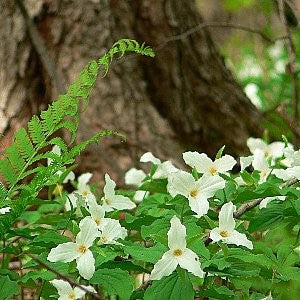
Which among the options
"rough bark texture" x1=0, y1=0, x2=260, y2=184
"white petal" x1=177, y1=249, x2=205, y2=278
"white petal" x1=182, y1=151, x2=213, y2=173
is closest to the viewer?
"white petal" x1=177, y1=249, x2=205, y2=278

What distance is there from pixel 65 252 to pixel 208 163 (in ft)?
1.42

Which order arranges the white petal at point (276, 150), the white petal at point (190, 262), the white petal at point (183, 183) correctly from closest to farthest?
1. the white petal at point (190, 262)
2. the white petal at point (183, 183)
3. the white petal at point (276, 150)

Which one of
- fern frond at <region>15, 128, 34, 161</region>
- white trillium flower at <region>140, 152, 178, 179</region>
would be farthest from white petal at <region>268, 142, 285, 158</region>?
fern frond at <region>15, 128, 34, 161</region>

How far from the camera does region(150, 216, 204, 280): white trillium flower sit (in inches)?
51.1

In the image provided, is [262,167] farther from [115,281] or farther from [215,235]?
[115,281]

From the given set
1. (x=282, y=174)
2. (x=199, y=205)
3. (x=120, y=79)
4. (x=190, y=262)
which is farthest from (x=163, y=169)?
(x=120, y=79)

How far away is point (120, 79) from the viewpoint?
3119 mm

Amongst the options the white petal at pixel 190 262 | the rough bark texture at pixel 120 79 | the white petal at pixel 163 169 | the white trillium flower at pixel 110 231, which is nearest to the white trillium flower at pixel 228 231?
the white petal at pixel 190 262

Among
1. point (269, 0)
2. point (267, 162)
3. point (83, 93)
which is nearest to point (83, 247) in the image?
point (83, 93)

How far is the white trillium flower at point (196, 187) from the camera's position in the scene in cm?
149

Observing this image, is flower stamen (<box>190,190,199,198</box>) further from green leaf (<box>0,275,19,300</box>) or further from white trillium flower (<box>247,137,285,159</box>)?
white trillium flower (<box>247,137,285,159</box>)

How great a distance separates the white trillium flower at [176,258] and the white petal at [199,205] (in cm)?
15

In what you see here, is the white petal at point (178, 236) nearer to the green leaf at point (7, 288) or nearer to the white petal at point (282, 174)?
the green leaf at point (7, 288)

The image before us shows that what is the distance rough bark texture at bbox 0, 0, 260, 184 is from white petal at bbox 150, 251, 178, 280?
1.66 m
